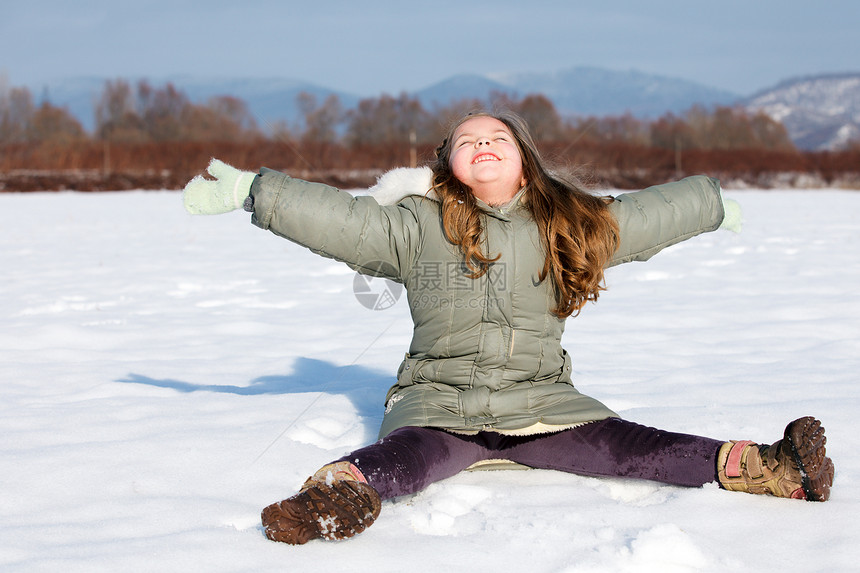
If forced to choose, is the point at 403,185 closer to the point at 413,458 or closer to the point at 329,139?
the point at 413,458

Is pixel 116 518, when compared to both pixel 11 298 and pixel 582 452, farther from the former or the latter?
pixel 11 298

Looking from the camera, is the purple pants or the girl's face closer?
the purple pants

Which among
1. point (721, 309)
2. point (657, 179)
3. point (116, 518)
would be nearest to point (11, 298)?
point (116, 518)

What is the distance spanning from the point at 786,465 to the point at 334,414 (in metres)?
1.47

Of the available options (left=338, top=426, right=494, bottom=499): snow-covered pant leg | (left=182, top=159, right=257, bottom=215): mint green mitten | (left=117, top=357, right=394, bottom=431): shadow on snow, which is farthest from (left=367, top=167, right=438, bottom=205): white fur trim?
(left=117, top=357, right=394, bottom=431): shadow on snow

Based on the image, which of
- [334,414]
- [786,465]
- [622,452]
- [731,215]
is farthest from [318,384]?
[786,465]

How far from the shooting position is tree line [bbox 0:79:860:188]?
26281mm

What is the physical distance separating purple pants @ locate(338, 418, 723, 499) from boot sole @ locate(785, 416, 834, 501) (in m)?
0.20

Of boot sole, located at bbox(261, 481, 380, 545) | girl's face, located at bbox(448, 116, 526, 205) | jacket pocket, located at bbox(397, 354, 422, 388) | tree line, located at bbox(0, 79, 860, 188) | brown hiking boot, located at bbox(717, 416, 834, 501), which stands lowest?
boot sole, located at bbox(261, 481, 380, 545)

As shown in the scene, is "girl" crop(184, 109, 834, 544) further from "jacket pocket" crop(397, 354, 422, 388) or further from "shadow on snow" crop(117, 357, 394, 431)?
A: "shadow on snow" crop(117, 357, 394, 431)

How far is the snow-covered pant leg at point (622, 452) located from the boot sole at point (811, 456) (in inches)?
8.0

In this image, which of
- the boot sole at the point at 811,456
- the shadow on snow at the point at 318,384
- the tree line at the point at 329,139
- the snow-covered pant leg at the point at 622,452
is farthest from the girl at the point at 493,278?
the tree line at the point at 329,139

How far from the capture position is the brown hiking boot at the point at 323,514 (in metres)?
1.66

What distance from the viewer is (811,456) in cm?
182
